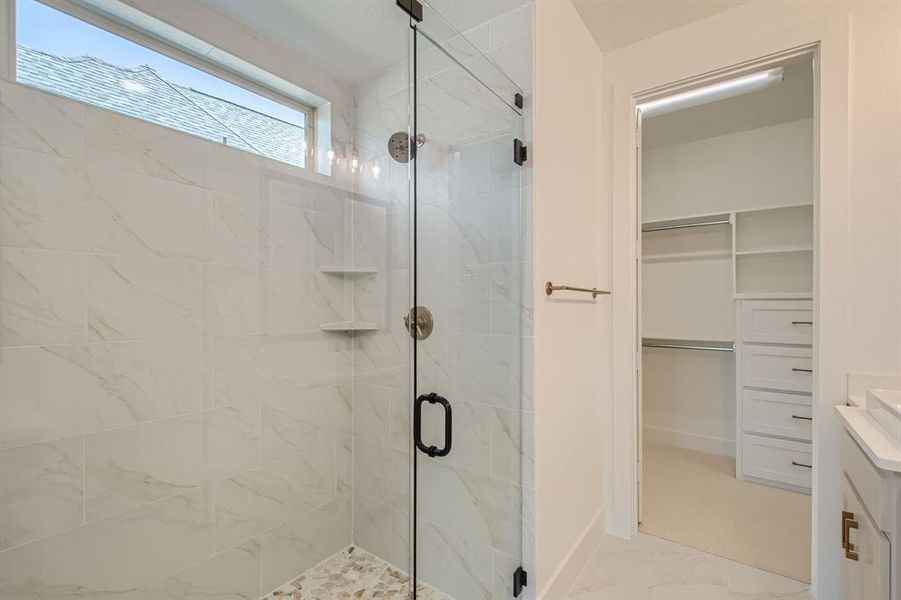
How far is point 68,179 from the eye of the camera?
4.28 ft

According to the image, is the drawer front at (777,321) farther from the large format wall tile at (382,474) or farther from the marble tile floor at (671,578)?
the large format wall tile at (382,474)

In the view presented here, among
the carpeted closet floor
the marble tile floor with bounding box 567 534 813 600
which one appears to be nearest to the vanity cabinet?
the marble tile floor with bounding box 567 534 813 600

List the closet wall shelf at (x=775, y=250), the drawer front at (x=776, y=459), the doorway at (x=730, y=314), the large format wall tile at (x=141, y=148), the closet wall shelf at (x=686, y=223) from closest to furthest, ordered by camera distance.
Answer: the large format wall tile at (x=141, y=148) → the doorway at (x=730, y=314) → the drawer front at (x=776, y=459) → the closet wall shelf at (x=775, y=250) → the closet wall shelf at (x=686, y=223)

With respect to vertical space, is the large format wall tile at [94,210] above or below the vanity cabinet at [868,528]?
above

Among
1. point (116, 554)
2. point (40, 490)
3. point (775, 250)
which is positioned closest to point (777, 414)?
point (775, 250)

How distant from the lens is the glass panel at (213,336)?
49.4 inches

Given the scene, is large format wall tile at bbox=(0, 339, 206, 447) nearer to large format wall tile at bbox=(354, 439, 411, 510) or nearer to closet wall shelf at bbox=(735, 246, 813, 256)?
large format wall tile at bbox=(354, 439, 411, 510)

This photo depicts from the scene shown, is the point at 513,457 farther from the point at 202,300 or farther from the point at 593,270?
the point at 202,300

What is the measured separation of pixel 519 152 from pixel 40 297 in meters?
1.62

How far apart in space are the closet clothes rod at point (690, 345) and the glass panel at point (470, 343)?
8.11ft

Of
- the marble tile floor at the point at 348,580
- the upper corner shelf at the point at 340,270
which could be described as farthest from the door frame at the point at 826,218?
the upper corner shelf at the point at 340,270

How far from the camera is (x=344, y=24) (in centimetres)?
172

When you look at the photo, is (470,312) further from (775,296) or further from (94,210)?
(775,296)

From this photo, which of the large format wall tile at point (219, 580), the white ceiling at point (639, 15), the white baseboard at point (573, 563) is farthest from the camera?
the white ceiling at point (639, 15)
